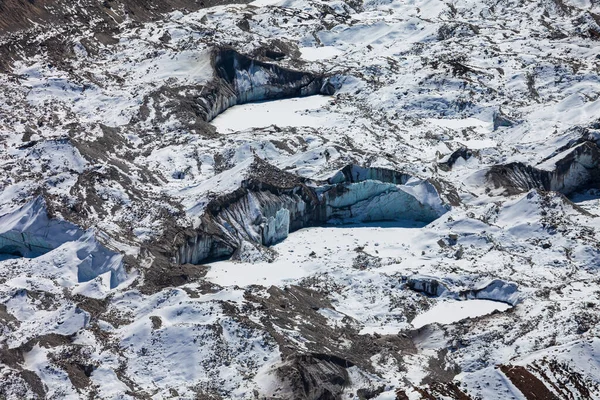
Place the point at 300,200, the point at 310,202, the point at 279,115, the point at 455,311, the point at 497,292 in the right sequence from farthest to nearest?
the point at 279,115 → the point at 310,202 → the point at 300,200 → the point at 497,292 → the point at 455,311

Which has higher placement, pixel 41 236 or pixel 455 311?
pixel 41 236

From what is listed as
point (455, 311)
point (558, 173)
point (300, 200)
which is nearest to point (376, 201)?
point (300, 200)

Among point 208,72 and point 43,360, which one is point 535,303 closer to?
point 43,360

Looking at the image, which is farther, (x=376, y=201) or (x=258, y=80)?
(x=258, y=80)

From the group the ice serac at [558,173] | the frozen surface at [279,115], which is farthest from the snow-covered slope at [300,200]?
Result: the frozen surface at [279,115]

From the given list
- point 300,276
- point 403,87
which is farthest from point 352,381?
point 403,87

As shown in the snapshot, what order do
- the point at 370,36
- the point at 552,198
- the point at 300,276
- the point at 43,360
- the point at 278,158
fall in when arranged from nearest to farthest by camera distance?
Answer: 1. the point at 43,360
2. the point at 300,276
3. the point at 552,198
4. the point at 278,158
5. the point at 370,36

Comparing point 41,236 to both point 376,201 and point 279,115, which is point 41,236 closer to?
point 376,201
